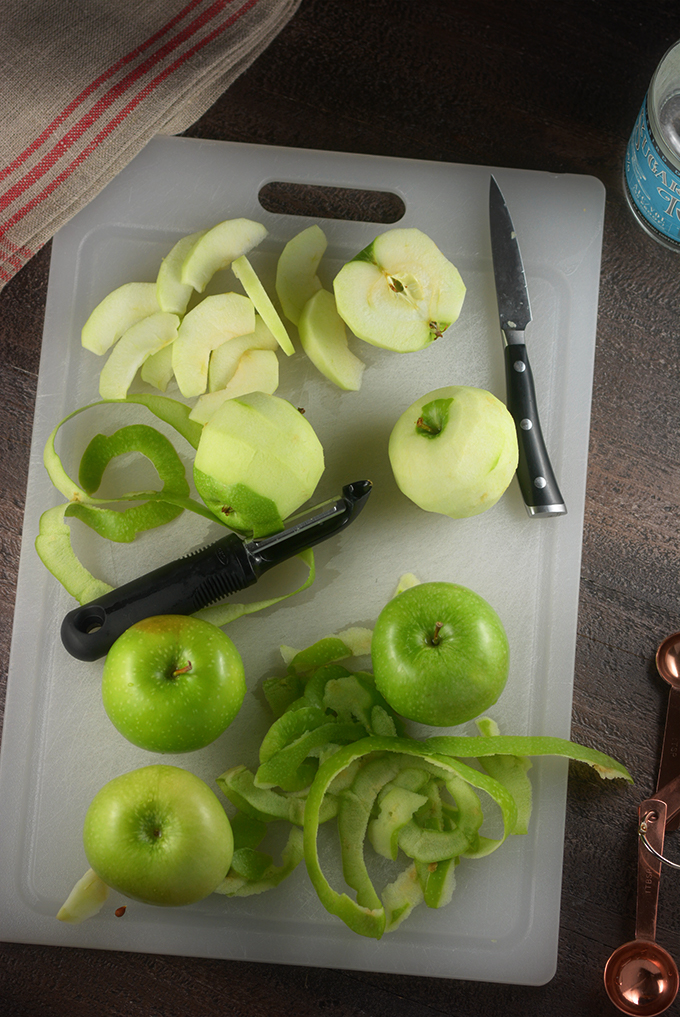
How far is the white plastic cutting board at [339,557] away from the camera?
1428mm

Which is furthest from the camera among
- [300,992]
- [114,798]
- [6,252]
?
[6,252]

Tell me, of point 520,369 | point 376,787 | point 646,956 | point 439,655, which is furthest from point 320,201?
point 646,956

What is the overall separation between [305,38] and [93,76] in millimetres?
409

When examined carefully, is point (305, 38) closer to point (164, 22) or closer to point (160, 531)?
point (164, 22)

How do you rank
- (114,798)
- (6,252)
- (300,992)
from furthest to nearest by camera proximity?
(6,252) < (300,992) < (114,798)

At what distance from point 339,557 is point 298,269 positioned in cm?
53

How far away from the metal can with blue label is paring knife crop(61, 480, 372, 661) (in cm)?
73

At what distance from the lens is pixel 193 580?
1.38 m

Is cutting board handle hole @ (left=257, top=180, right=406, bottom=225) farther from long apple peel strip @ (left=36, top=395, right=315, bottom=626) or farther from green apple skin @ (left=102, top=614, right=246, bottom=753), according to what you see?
green apple skin @ (left=102, top=614, right=246, bottom=753)

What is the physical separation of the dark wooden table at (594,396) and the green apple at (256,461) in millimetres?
405

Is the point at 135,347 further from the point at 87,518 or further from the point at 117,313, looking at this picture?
the point at 87,518

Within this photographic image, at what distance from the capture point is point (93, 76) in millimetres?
1533

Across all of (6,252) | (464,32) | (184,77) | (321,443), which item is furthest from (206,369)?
(464,32)

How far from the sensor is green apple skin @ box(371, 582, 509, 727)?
4.20ft
